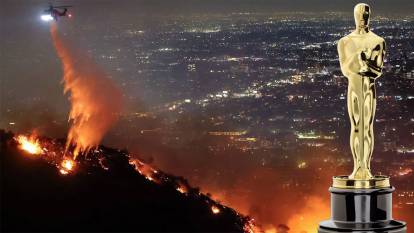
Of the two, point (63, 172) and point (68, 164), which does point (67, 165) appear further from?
point (63, 172)

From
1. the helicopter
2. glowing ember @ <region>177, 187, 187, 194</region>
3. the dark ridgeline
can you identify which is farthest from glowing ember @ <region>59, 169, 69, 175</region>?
the helicopter

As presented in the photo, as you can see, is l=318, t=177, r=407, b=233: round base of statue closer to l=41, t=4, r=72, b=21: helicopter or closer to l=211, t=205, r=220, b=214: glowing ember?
l=41, t=4, r=72, b=21: helicopter

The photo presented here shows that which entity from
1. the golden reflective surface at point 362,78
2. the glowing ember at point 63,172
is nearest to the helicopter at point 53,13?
the glowing ember at point 63,172

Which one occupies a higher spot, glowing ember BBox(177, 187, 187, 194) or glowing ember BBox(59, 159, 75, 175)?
glowing ember BBox(59, 159, 75, 175)

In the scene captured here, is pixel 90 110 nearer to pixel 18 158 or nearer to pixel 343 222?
pixel 18 158

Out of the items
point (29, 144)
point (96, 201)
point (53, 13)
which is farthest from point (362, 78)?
point (29, 144)

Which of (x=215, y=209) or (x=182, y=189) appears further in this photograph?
(x=182, y=189)

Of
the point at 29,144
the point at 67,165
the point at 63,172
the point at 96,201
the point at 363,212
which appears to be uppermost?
the point at 29,144
